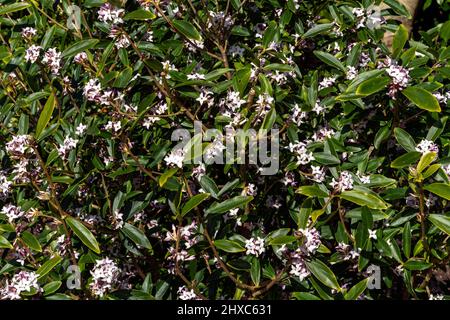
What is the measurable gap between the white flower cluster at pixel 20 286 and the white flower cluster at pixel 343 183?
989 millimetres

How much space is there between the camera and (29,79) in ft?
7.03

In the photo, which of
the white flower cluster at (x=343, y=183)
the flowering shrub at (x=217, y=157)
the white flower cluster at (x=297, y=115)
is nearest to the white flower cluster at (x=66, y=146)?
the flowering shrub at (x=217, y=157)

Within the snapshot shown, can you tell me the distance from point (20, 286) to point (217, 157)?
0.74m

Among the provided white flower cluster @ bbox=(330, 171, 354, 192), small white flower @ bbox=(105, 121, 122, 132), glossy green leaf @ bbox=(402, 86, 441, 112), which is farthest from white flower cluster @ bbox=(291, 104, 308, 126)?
small white flower @ bbox=(105, 121, 122, 132)

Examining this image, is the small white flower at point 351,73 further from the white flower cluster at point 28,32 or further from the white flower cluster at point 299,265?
the white flower cluster at point 28,32

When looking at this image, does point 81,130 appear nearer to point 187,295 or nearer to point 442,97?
point 187,295

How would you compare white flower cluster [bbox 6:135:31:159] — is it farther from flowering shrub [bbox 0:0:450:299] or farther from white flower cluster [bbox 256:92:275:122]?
white flower cluster [bbox 256:92:275:122]

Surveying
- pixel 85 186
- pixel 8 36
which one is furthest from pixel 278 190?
pixel 8 36

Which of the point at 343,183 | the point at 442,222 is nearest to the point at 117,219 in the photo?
the point at 343,183

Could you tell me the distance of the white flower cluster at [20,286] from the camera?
5.78ft

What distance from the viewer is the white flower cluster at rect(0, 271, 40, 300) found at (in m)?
1.76

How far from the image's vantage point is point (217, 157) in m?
1.93

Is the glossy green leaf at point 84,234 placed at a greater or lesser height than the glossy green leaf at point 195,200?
lesser

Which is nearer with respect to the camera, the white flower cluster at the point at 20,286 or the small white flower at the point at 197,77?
the white flower cluster at the point at 20,286
